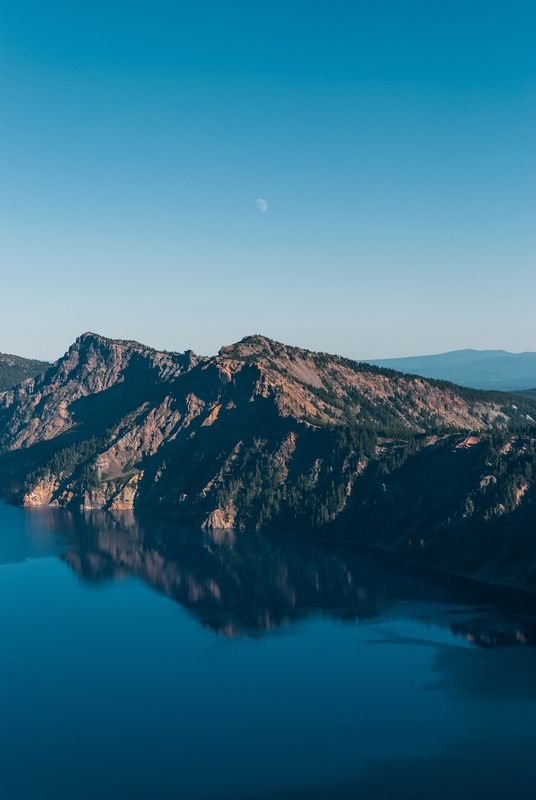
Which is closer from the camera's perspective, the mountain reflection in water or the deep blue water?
the deep blue water

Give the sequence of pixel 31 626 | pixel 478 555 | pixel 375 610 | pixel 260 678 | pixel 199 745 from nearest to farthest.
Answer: pixel 199 745
pixel 260 678
pixel 31 626
pixel 375 610
pixel 478 555

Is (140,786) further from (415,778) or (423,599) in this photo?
(423,599)

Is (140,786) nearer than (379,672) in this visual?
Yes

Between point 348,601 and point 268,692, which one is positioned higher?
point 348,601

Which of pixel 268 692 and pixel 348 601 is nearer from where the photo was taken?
pixel 268 692

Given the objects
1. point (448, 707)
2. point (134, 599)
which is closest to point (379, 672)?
point (448, 707)

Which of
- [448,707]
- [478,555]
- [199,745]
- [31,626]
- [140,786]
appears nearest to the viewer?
[140,786]

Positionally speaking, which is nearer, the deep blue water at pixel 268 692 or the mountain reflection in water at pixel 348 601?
the deep blue water at pixel 268 692
